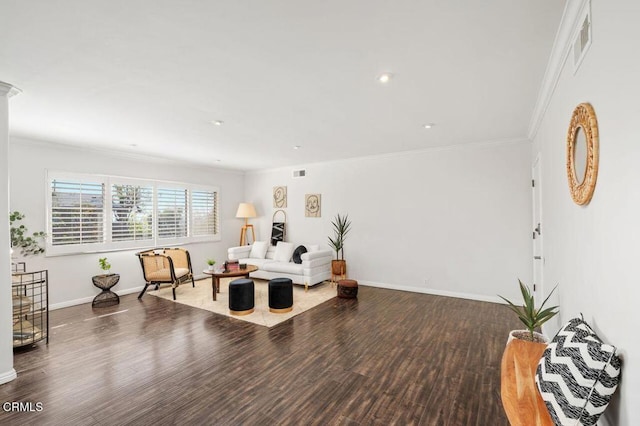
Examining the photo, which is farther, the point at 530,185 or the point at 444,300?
the point at 444,300

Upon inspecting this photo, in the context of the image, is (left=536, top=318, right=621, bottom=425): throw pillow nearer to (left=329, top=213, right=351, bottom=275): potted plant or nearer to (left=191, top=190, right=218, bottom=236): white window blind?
(left=329, top=213, right=351, bottom=275): potted plant

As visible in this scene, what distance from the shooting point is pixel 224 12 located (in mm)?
1744

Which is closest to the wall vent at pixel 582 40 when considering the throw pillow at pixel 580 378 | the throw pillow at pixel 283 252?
the throw pillow at pixel 580 378

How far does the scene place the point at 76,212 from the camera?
5.02m

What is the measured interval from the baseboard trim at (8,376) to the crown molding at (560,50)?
5175 millimetres

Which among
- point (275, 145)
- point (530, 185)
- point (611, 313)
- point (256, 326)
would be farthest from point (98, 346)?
point (530, 185)

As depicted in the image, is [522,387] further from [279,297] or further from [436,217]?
[436,217]

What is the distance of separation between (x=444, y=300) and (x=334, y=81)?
4.14 metres

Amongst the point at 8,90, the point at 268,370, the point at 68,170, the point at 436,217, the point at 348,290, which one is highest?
the point at 8,90

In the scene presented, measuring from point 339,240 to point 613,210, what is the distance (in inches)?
199

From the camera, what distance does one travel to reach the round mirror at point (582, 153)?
4.98 feet

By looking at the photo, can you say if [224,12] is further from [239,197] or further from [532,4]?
[239,197]

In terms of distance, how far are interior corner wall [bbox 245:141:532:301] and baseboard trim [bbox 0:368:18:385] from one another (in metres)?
5.08

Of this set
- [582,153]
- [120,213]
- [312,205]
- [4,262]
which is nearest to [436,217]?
[312,205]
